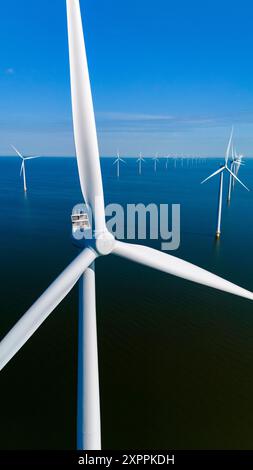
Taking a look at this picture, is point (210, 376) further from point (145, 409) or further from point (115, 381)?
point (115, 381)

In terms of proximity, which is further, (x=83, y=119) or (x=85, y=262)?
(x=83, y=119)

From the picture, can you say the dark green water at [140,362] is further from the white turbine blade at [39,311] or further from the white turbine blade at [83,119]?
the white turbine blade at [83,119]

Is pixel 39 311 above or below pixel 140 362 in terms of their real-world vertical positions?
below

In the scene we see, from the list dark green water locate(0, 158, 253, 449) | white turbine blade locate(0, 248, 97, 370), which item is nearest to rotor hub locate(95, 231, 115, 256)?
white turbine blade locate(0, 248, 97, 370)

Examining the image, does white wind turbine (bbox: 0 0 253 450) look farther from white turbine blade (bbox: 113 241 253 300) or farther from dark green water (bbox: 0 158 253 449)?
dark green water (bbox: 0 158 253 449)

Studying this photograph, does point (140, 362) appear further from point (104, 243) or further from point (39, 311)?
point (104, 243)

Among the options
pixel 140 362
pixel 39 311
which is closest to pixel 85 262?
pixel 39 311
